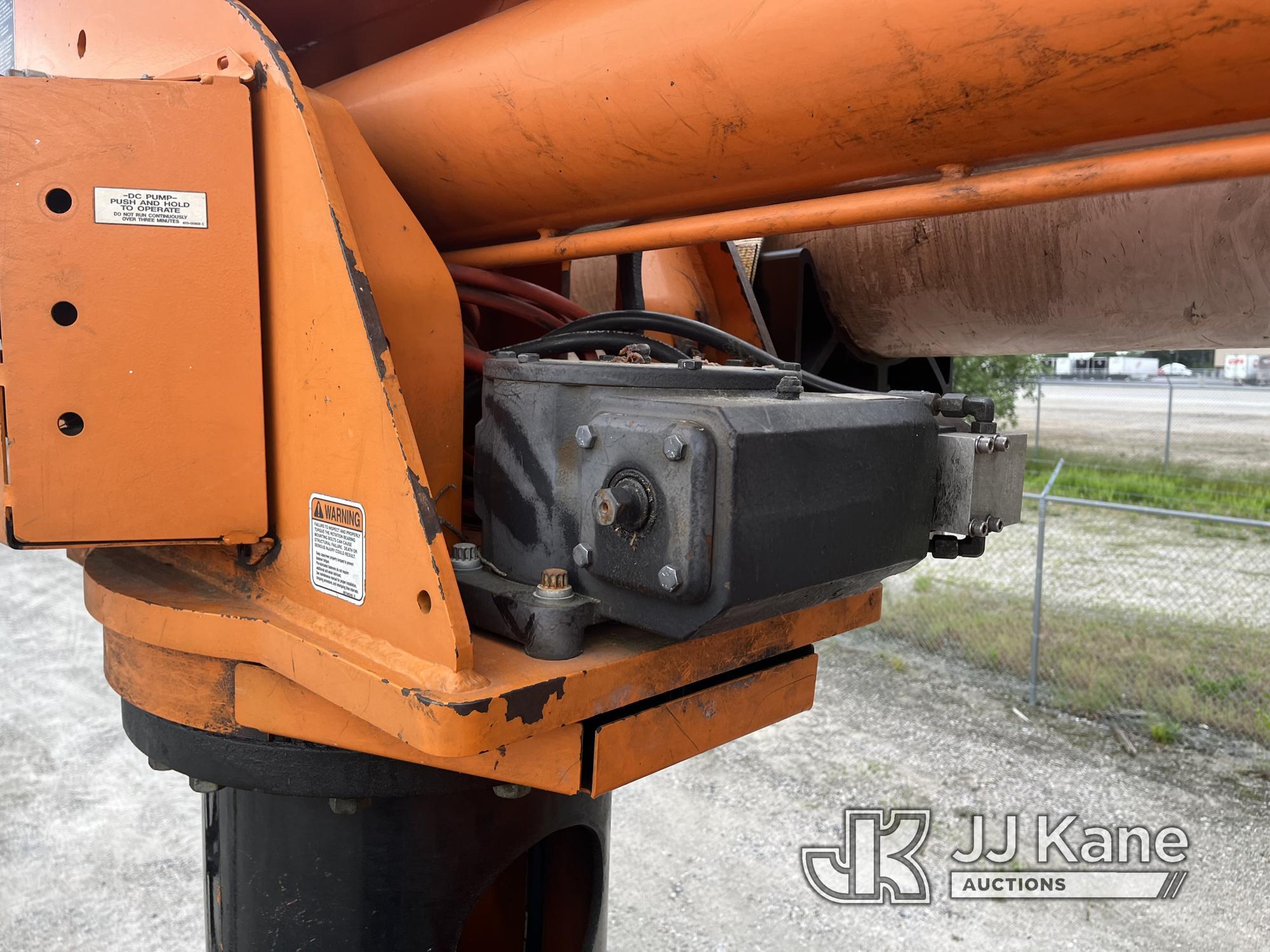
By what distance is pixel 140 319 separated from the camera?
1.11 m

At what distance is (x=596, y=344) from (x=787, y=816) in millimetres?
2921

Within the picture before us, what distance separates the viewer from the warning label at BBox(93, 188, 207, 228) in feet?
3.61

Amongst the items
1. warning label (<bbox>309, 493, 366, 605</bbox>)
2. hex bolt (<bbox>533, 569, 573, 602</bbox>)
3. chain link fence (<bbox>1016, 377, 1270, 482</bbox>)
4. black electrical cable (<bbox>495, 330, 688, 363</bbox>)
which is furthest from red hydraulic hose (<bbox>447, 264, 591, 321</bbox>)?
chain link fence (<bbox>1016, 377, 1270, 482</bbox>)

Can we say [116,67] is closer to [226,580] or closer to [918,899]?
[226,580]

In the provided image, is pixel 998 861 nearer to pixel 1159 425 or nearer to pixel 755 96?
pixel 755 96

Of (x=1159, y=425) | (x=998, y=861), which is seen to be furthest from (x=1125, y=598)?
(x=1159, y=425)

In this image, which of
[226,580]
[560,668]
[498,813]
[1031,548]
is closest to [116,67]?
[226,580]

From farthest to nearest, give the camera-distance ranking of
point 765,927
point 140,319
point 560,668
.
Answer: point 765,927, point 140,319, point 560,668

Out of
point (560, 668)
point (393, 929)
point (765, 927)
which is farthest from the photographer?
point (765, 927)

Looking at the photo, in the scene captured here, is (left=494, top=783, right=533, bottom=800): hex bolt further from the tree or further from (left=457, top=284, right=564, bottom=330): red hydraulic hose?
the tree

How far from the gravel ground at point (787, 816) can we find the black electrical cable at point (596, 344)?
7.64 ft

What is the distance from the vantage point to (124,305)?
3.63 ft

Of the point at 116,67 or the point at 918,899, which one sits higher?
the point at 116,67

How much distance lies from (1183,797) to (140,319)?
443cm
